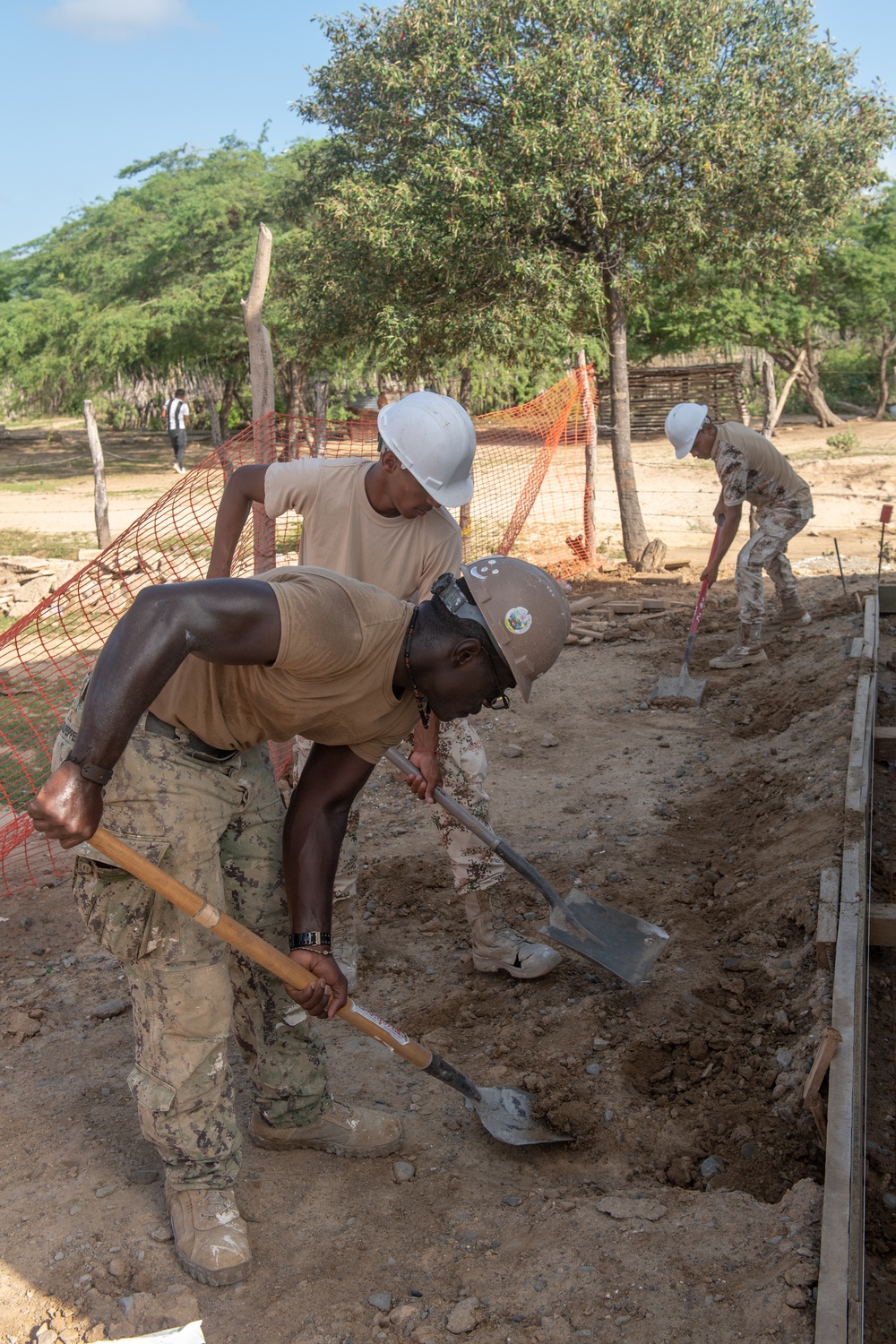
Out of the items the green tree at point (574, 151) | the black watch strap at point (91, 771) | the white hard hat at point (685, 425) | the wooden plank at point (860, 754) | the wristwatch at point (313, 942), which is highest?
the green tree at point (574, 151)

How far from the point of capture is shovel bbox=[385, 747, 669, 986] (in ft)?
12.1

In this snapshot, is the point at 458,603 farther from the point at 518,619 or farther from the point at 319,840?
the point at 319,840

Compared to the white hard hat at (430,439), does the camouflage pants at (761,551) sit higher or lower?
lower

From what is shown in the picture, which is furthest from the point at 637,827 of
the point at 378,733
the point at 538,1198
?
the point at 378,733

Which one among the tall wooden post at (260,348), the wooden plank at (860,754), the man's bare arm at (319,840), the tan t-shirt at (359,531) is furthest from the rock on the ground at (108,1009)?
the tall wooden post at (260,348)

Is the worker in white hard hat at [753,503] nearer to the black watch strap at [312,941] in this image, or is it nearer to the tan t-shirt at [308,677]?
the tan t-shirt at [308,677]

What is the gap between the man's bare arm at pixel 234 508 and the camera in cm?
369

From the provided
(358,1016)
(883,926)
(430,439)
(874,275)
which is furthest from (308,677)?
(874,275)

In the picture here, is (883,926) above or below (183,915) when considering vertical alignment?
below

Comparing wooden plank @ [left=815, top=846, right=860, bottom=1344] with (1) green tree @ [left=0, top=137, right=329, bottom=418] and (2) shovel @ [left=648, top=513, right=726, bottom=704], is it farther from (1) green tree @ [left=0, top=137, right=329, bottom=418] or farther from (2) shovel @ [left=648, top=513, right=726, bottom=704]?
(1) green tree @ [left=0, top=137, right=329, bottom=418]

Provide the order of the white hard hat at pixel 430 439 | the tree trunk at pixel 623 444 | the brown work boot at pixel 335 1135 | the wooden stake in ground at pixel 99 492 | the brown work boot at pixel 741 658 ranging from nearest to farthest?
the brown work boot at pixel 335 1135 → the white hard hat at pixel 430 439 → the brown work boot at pixel 741 658 → the tree trunk at pixel 623 444 → the wooden stake in ground at pixel 99 492

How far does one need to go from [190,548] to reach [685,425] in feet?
11.1

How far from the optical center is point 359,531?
355 centimetres

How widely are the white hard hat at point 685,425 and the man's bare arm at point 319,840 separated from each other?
17.1 ft
